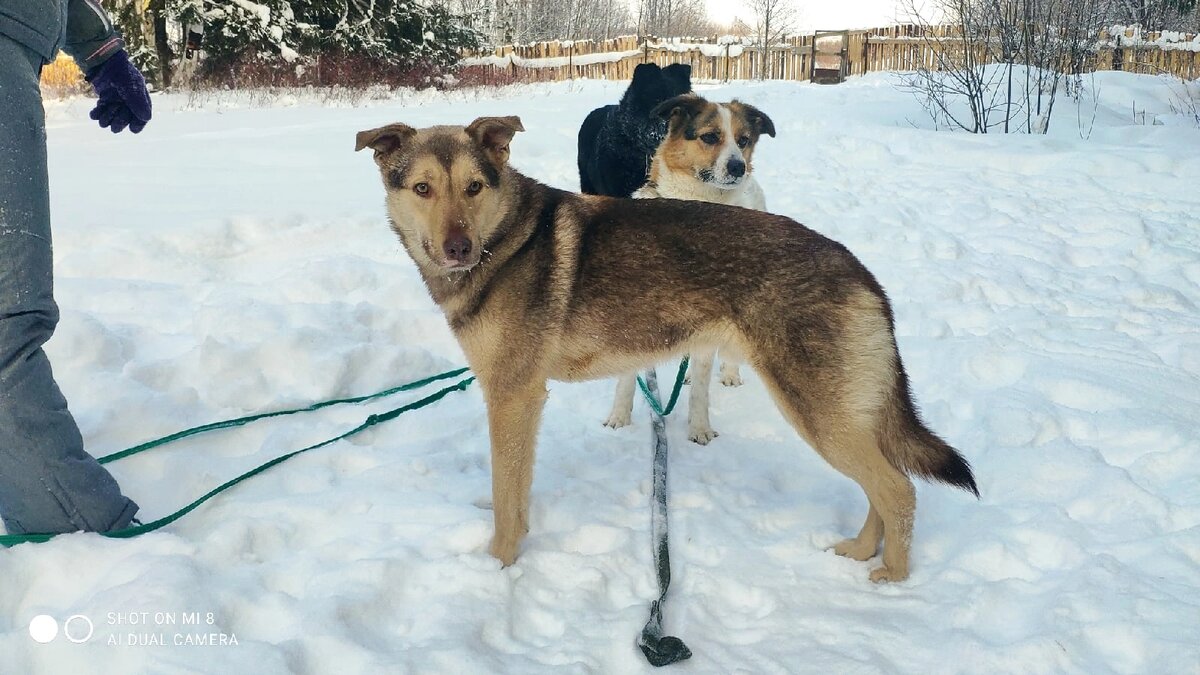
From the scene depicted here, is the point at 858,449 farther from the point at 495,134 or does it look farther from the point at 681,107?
the point at 681,107

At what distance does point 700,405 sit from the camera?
445 cm

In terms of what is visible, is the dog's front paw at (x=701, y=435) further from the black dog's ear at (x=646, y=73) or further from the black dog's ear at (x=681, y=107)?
the black dog's ear at (x=646, y=73)

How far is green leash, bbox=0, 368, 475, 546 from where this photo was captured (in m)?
2.88

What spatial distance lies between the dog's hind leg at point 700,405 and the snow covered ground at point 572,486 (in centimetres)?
13

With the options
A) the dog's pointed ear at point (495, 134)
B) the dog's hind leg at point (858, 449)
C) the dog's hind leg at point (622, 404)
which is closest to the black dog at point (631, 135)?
the dog's hind leg at point (622, 404)

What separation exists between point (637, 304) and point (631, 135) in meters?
3.31

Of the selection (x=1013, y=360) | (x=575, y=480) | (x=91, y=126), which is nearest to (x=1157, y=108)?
(x=1013, y=360)

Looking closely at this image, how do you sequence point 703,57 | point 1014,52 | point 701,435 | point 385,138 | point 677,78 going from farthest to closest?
1. point 703,57
2. point 1014,52
3. point 677,78
4. point 701,435
5. point 385,138

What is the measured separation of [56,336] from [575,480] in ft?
9.92

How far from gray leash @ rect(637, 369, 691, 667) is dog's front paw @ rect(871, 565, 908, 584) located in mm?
852

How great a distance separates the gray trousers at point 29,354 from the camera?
2.62m

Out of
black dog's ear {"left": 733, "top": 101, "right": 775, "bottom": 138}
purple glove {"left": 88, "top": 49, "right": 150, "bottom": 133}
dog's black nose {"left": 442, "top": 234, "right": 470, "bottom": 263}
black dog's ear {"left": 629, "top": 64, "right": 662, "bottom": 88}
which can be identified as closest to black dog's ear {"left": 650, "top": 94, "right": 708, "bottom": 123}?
black dog's ear {"left": 733, "top": 101, "right": 775, "bottom": 138}

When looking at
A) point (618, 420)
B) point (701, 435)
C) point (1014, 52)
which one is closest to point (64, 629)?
point (618, 420)

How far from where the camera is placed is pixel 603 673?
8.44 ft
